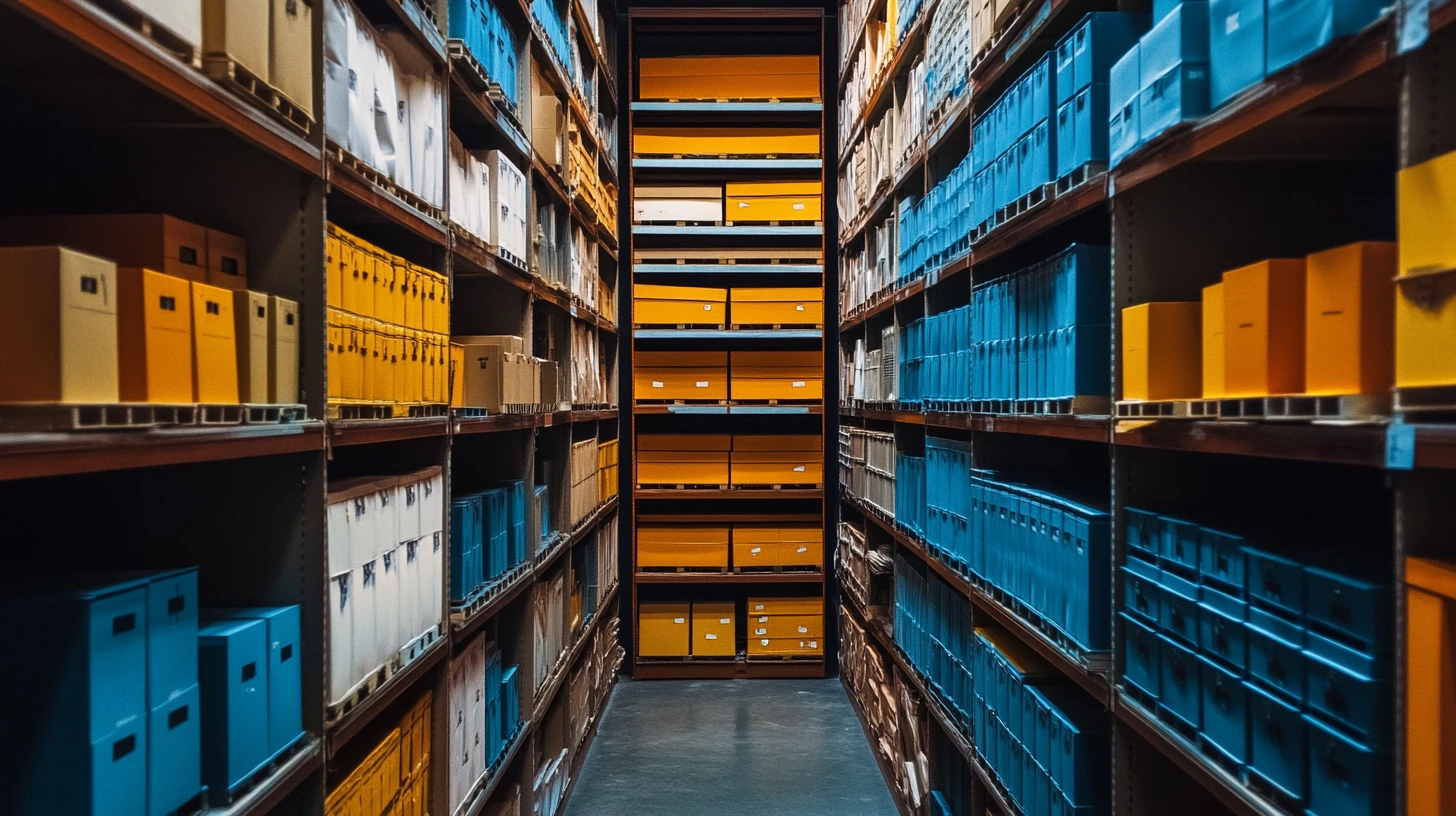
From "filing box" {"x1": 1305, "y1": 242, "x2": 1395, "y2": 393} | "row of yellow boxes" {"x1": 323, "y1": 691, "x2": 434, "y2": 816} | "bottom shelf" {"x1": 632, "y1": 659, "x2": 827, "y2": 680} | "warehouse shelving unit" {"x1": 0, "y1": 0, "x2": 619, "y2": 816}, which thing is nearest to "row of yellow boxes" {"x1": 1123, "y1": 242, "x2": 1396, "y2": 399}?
"filing box" {"x1": 1305, "y1": 242, "x2": 1395, "y2": 393}

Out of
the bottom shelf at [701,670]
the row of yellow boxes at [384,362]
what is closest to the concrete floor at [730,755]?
the bottom shelf at [701,670]

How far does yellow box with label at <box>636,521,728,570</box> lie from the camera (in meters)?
6.65

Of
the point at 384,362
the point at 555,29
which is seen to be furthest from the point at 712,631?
the point at 384,362

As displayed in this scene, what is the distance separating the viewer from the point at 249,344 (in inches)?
65.0

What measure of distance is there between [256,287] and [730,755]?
399 cm

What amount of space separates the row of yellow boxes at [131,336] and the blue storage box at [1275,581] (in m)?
1.72

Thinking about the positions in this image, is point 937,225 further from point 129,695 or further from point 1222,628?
point 129,695

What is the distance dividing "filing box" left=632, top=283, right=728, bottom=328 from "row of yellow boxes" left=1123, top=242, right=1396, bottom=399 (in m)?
4.76

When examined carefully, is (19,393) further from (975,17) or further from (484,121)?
(975,17)

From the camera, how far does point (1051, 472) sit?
11.1ft

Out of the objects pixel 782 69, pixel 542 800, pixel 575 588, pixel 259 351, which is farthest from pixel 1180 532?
pixel 782 69

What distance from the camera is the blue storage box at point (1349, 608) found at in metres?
1.32

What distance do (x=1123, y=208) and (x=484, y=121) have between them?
7.43 feet

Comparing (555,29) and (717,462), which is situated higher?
(555,29)
